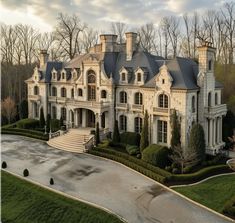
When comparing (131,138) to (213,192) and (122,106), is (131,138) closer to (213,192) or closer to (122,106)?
(122,106)

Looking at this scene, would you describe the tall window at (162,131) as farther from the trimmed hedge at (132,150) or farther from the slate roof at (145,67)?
the slate roof at (145,67)

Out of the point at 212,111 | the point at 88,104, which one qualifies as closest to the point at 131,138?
the point at 88,104

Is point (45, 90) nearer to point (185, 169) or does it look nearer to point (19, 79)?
point (19, 79)

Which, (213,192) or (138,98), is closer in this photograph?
(213,192)

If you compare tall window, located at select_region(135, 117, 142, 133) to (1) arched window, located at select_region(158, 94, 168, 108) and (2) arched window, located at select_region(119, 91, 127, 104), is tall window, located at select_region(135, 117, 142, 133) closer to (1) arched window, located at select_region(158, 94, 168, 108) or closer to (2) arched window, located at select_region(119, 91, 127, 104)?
(2) arched window, located at select_region(119, 91, 127, 104)

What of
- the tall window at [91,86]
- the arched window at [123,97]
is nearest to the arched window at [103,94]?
the tall window at [91,86]

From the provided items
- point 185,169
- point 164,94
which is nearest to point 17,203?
point 185,169
